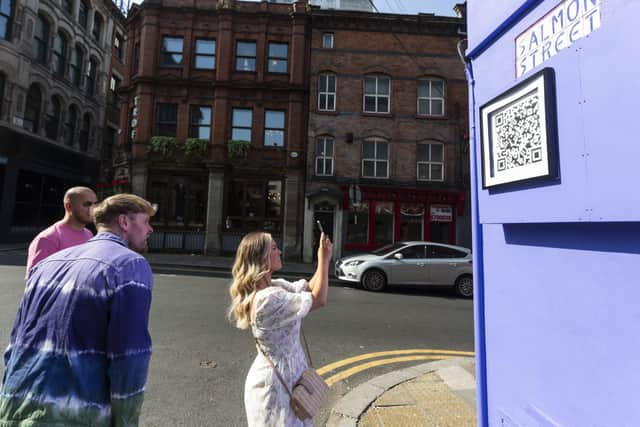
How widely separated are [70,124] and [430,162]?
21.3 meters

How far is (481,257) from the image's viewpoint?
224 centimetres

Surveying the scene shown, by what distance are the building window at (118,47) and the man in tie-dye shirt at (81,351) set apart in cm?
2994

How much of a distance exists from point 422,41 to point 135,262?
61.6 feet

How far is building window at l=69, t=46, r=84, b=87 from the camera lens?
820 inches

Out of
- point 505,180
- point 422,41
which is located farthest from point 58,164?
point 505,180

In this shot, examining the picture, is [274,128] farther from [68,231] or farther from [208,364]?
[68,231]

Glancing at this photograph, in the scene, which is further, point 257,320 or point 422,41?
point 422,41

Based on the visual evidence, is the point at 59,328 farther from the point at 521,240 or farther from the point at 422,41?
the point at 422,41

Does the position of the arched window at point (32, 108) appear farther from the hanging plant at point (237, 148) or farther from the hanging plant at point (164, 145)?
the hanging plant at point (237, 148)

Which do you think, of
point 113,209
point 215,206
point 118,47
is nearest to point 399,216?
point 215,206

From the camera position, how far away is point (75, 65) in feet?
69.6

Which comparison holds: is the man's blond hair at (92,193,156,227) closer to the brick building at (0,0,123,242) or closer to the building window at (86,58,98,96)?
the brick building at (0,0,123,242)

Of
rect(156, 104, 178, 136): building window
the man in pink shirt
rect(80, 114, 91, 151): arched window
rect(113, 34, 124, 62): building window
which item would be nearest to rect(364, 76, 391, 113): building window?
rect(156, 104, 178, 136): building window

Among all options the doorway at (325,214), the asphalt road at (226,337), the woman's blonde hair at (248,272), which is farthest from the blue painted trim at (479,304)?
the doorway at (325,214)
